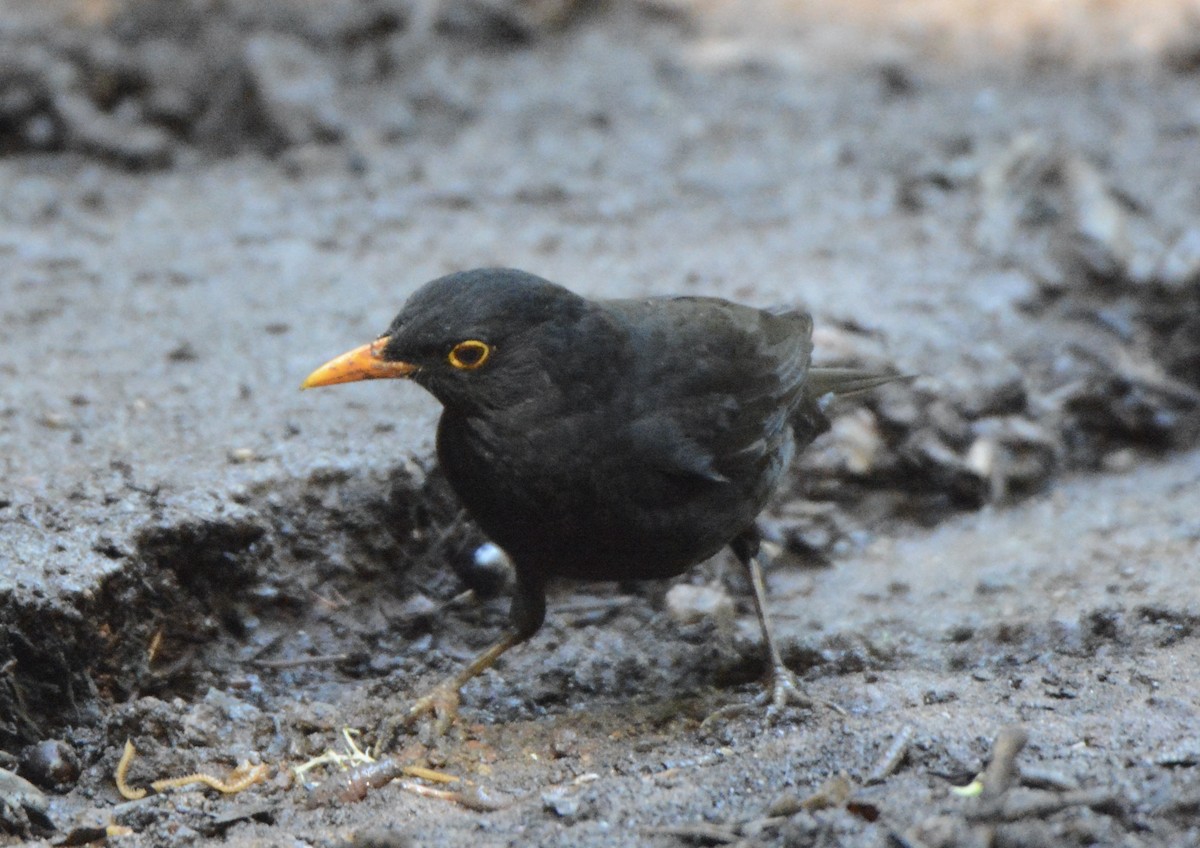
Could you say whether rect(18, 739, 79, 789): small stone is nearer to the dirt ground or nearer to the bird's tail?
the dirt ground

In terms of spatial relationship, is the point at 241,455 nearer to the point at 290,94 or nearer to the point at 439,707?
the point at 439,707

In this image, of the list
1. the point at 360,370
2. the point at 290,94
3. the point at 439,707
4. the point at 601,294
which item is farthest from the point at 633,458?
the point at 290,94

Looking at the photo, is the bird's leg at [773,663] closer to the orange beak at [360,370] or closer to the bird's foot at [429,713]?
the bird's foot at [429,713]

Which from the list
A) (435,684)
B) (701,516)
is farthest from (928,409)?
(435,684)

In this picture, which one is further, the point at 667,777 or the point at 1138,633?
the point at 1138,633

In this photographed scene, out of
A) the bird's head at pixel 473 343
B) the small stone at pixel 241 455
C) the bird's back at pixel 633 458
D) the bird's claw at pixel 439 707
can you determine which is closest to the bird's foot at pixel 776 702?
the bird's back at pixel 633 458

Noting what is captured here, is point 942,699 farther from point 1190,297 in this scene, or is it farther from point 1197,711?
point 1190,297
